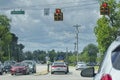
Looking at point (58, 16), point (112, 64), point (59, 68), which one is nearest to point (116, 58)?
point (112, 64)

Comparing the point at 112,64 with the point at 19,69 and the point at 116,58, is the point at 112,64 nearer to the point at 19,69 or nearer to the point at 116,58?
the point at 116,58

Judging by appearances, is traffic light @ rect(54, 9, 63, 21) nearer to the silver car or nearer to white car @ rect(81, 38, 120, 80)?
the silver car

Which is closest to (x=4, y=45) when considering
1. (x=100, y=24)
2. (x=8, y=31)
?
(x=8, y=31)

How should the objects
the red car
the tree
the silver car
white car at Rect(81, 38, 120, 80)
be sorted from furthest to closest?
the tree < the silver car < the red car < white car at Rect(81, 38, 120, 80)

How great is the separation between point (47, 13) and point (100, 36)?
57.3 feet

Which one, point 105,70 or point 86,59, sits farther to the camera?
point 86,59

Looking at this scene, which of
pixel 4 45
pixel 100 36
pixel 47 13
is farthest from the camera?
pixel 4 45

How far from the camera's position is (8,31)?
109 metres

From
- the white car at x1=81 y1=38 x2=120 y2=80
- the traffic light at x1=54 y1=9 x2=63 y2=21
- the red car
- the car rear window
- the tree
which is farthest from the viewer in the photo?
the tree

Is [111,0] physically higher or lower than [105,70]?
higher

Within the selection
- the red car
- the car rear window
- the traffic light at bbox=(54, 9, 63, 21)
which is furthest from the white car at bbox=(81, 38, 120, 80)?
the red car

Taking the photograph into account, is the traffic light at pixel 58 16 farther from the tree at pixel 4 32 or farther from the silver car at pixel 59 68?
the tree at pixel 4 32

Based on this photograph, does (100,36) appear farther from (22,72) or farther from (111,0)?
(22,72)

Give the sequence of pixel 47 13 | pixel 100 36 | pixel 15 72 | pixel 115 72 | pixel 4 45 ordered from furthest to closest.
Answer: pixel 4 45 < pixel 100 36 < pixel 15 72 < pixel 47 13 < pixel 115 72
